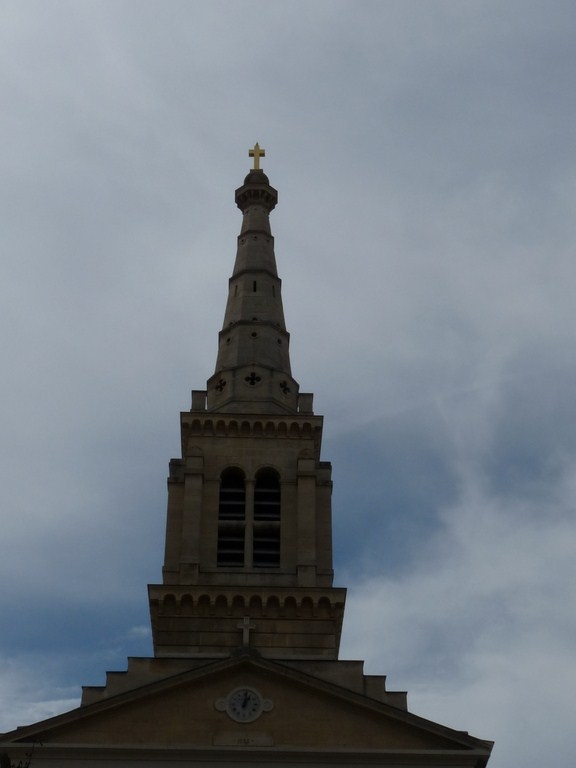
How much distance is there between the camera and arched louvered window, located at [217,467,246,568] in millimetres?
45594

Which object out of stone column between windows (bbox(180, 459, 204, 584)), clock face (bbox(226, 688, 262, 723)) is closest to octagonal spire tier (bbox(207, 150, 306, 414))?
stone column between windows (bbox(180, 459, 204, 584))

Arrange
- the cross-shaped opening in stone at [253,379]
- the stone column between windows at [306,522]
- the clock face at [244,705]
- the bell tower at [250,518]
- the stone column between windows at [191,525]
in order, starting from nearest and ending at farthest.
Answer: the clock face at [244,705]
the bell tower at [250,518]
the stone column between windows at [191,525]
the stone column between windows at [306,522]
the cross-shaped opening in stone at [253,379]

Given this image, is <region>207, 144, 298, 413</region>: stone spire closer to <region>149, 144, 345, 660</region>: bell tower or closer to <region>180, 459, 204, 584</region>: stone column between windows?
<region>149, 144, 345, 660</region>: bell tower

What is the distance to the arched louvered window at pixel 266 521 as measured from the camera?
1801 inches

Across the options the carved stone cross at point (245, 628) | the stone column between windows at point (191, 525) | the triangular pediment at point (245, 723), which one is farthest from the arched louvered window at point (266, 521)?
the triangular pediment at point (245, 723)

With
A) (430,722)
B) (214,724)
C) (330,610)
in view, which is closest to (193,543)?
(330,610)

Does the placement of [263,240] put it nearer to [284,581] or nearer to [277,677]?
[284,581]

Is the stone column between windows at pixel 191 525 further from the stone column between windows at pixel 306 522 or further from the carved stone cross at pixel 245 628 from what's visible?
the stone column between windows at pixel 306 522

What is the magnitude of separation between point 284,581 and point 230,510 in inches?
153

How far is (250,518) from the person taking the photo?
4631 centimetres

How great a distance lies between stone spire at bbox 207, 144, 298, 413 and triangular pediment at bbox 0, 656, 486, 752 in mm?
13927

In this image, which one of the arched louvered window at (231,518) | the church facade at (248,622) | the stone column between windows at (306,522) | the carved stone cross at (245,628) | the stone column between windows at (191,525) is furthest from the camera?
the arched louvered window at (231,518)

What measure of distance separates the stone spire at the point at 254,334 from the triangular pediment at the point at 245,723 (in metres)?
13.9

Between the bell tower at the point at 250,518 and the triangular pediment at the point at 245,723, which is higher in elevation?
the bell tower at the point at 250,518
